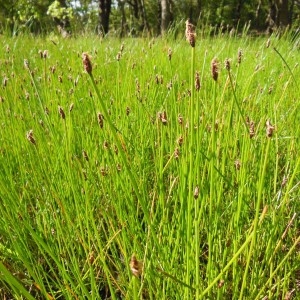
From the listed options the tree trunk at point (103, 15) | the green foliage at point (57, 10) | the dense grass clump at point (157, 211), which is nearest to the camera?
the dense grass clump at point (157, 211)

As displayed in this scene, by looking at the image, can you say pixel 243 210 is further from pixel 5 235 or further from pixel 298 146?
pixel 5 235

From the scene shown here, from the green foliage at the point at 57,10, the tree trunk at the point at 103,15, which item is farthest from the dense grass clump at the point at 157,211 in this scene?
the tree trunk at the point at 103,15

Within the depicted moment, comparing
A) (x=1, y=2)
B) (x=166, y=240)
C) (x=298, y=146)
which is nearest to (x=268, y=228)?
(x=166, y=240)

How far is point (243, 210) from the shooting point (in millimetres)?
785

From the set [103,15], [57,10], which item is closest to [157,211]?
[57,10]

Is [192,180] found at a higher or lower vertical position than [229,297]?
higher

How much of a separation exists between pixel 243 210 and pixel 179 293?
0.85ft

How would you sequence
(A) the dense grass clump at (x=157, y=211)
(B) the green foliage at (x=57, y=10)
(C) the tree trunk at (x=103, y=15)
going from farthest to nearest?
(C) the tree trunk at (x=103, y=15), (B) the green foliage at (x=57, y=10), (A) the dense grass clump at (x=157, y=211)

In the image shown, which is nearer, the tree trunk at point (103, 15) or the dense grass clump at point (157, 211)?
the dense grass clump at point (157, 211)

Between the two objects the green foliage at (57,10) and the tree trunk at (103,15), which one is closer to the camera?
the green foliage at (57,10)

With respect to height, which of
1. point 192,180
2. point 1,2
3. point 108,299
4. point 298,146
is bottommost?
point 108,299

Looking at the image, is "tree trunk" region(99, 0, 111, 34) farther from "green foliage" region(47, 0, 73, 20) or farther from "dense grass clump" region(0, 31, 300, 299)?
"dense grass clump" region(0, 31, 300, 299)

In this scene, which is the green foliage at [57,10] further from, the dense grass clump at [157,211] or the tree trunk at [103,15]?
the dense grass clump at [157,211]

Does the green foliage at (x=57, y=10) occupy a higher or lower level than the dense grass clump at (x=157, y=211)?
higher
